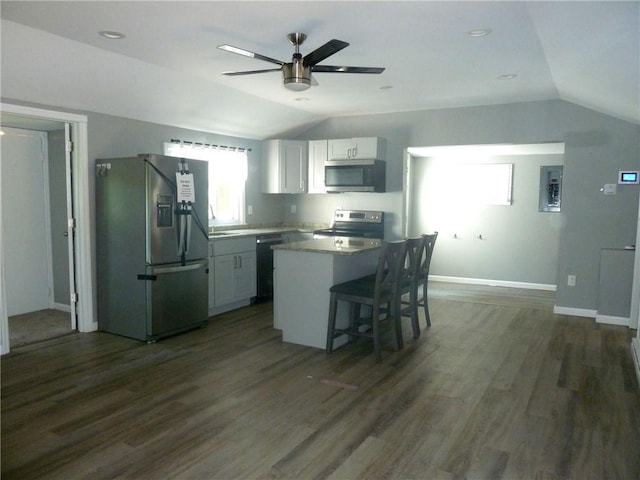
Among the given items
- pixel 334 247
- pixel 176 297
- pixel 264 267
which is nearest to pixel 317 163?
pixel 264 267

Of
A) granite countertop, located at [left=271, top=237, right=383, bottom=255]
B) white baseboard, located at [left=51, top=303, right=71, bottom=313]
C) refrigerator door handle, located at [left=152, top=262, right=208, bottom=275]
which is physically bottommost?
white baseboard, located at [left=51, top=303, right=71, bottom=313]

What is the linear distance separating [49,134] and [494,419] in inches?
210

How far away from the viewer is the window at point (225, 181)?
6.02 m

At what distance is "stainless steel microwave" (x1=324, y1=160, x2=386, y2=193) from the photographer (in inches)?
237

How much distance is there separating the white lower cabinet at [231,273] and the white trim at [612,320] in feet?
12.9

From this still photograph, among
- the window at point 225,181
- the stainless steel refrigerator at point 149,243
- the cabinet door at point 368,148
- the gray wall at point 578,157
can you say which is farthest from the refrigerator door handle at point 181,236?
the gray wall at point 578,157

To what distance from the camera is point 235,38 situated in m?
3.37

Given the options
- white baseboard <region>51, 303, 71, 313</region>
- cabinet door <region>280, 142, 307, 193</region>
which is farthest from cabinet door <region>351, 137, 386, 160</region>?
white baseboard <region>51, 303, 71, 313</region>

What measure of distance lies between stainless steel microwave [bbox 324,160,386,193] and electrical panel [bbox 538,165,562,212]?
8.17ft

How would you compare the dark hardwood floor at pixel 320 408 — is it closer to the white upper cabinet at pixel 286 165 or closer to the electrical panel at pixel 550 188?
the white upper cabinet at pixel 286 165

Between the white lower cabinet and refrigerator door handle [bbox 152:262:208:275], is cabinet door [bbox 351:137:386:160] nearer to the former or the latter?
the white lower cabinet

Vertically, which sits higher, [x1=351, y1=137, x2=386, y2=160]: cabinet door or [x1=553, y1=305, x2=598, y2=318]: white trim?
[x1=351, y1=137, x2=386, y2=160]: cabinet door

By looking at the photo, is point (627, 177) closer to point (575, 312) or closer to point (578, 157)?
point (578, 157)

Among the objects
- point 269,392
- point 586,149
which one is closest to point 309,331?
point 269,392
